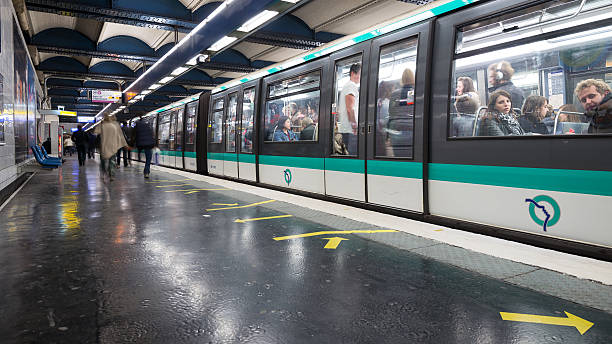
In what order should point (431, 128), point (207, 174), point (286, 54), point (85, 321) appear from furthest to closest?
point (286, 54) → point (207, 174) → point (431, 128) → point (85, 321)

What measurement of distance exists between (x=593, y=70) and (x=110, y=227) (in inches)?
219

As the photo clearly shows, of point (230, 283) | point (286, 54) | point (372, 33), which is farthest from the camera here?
point (286, 54)

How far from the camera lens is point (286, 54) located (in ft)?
56.4

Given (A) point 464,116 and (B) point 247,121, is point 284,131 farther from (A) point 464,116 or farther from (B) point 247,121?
(A) point 464,116

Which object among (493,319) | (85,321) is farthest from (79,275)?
(493,319)

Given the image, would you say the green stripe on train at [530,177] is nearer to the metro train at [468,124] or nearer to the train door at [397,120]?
the metro train at [468,124]

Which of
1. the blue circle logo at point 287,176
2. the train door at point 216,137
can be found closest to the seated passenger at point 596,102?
the blue circle logo at point 287,176

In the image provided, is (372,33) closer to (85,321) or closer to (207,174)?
(85,321)

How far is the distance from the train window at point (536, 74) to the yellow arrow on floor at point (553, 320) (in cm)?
194

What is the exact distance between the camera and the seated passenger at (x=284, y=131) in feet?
27.2

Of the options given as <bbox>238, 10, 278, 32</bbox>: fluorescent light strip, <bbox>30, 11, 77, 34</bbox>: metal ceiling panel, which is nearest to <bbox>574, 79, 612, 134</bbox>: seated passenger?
<bbox>238, 10, 278, 32</bbox>: fluorescent light strip

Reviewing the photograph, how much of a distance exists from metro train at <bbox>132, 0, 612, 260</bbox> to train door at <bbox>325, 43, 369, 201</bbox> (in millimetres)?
24

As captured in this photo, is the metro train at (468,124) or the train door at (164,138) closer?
the metro train at (468,124)

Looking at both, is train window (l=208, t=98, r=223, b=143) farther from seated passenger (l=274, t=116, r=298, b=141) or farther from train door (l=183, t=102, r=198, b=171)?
seated passenger (l=274, t=116, r=298, b=141)
